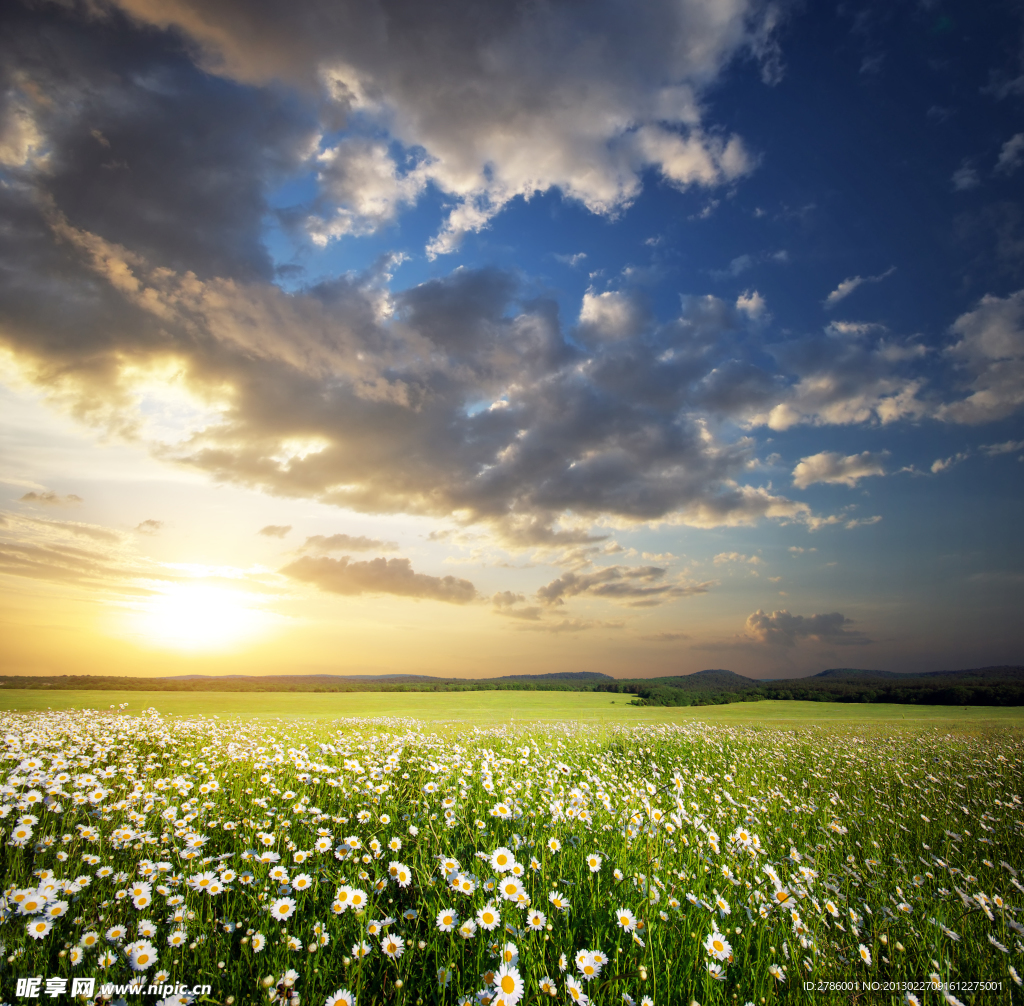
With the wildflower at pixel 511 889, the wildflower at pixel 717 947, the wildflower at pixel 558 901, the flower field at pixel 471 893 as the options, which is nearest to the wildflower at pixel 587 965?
the flower field at pixel 471 893

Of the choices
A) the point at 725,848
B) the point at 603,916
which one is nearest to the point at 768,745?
the point at 725,848

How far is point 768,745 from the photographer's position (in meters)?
14.8

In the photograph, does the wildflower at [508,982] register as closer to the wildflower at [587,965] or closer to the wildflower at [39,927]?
the wildflower at [587,965]

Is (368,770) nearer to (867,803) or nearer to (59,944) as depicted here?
(59,944)

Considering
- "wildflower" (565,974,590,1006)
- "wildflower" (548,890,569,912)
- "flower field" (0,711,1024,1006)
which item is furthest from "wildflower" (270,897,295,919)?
"wildflower" (565,974,590,1006)

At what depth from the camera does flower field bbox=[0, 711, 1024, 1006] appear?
301 cm

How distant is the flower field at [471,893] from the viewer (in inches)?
118

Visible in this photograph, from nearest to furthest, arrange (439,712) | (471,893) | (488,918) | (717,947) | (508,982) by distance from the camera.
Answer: (508,982)
(488,918)
(471,893)
(717,947)
(439,712)

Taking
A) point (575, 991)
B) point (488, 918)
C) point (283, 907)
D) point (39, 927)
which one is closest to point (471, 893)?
point (488, 918)

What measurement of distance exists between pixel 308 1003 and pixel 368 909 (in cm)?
78

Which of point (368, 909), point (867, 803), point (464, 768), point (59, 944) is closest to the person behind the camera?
point (59, 944)

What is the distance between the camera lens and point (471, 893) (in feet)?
10.4

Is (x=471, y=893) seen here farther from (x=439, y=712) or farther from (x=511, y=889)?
(x=439, y=712)

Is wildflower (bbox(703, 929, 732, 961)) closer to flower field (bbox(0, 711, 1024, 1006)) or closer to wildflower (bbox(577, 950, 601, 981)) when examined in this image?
→ flower field (bbox(0, 711, 1024, 1006))
